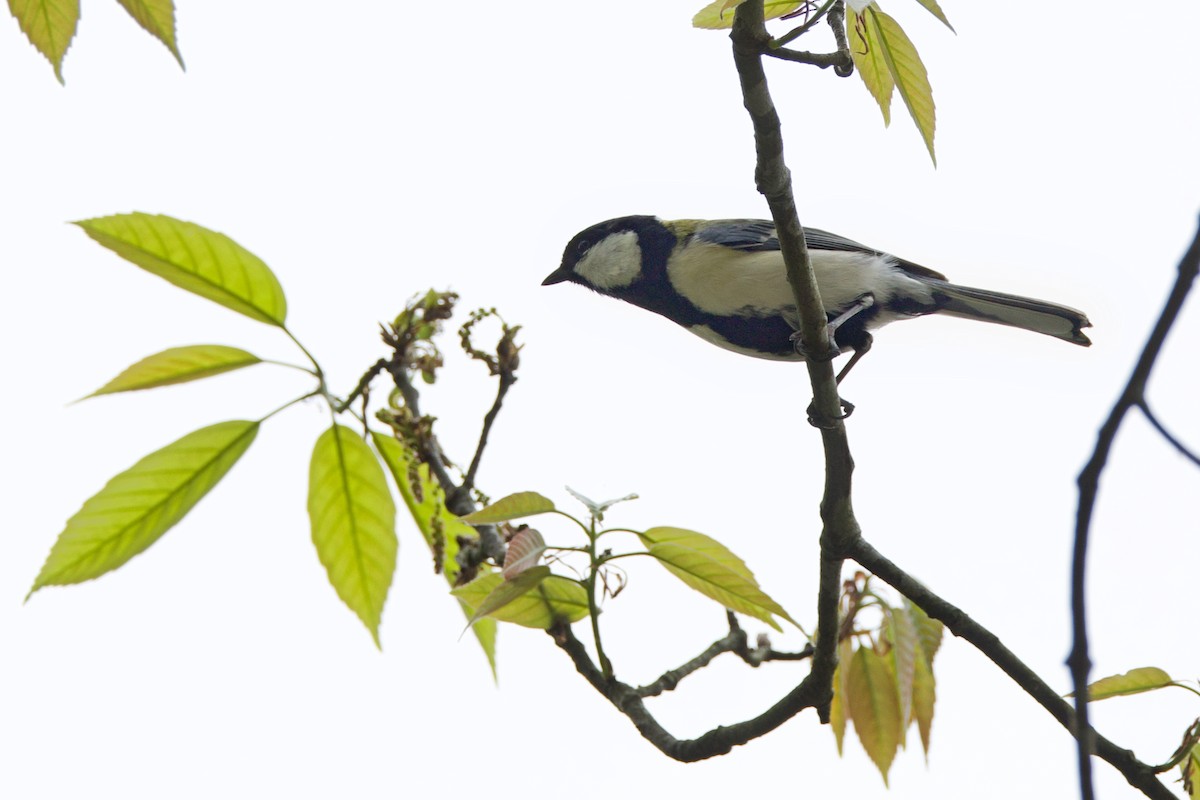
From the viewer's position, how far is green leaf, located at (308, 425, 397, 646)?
185 cm

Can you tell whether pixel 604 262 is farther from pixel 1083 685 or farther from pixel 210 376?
pixel 1083 685

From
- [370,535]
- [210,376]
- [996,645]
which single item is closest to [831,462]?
[996,645]

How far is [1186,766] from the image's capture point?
205 centimetres

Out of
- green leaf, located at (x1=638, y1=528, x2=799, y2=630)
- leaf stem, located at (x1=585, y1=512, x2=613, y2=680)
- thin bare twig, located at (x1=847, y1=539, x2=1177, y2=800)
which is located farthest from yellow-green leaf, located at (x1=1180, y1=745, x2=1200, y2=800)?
leaf stem, located at (x1=585, y1=512, x2=613, y2=680)

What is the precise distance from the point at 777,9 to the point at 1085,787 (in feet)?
4.45

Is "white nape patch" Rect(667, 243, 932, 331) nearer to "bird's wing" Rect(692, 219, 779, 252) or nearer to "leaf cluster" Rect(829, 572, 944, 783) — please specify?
"bird's wing" Rect(692, 219, 779, 252)

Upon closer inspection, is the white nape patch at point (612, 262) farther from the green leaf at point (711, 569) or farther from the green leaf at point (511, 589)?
the green leaf at point (511, 589)

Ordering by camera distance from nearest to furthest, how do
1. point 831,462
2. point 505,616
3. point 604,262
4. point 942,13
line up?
point 942,13
point 505,616
point 831,462
point 604,262

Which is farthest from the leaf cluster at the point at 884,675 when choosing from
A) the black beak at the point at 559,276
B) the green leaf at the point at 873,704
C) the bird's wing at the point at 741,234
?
the black beak at the point at 559,276

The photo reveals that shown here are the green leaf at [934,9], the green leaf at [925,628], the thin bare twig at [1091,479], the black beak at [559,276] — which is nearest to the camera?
the thin bare twig at [1091,479]

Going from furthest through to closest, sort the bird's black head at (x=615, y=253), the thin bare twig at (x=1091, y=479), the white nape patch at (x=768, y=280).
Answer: the bird's black head at (x=615, y=253) → the white nape patch at (x=768, y=280) → the thin bare twig at (x=1091, y=479)

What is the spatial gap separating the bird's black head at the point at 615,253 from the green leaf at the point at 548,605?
74.9 inches

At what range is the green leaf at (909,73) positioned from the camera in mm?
1935

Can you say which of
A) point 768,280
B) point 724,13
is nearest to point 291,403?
point 724,13
